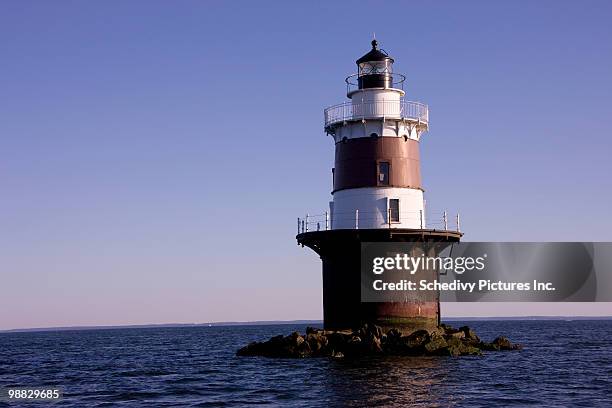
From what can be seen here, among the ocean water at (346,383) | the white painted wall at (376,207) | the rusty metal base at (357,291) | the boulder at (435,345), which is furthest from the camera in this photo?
the white painted wall at (376,207)

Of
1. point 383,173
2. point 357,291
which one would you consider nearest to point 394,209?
point 383,173

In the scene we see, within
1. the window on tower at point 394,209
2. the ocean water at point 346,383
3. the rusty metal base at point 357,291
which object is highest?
the window on tower at point 394,209

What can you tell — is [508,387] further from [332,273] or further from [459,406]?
[332,273]

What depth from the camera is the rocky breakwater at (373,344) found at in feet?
122

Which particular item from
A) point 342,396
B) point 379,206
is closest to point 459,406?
point 342,396

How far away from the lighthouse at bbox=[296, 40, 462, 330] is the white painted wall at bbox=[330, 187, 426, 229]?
0.15ft

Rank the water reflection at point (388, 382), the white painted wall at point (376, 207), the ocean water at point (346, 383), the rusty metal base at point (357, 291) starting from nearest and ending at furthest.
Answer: the water reflection at point (388, 382) → the ocean water at point (346, 383) → the rusty metal base at point (357, 291) → the white painted wall at point (376, 207)

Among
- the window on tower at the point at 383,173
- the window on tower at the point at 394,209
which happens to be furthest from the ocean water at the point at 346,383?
the window on tower at the point at 383,173

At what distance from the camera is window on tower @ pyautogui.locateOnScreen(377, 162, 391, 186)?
39188mm

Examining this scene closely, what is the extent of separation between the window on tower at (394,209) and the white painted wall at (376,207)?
19 cm

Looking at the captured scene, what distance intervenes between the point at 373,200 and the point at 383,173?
1.43 m

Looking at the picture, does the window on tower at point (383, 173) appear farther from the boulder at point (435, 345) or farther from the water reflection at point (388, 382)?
the water reflection at point (388, 382)

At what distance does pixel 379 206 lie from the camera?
38844 mm

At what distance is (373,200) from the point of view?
38969 millimetres
